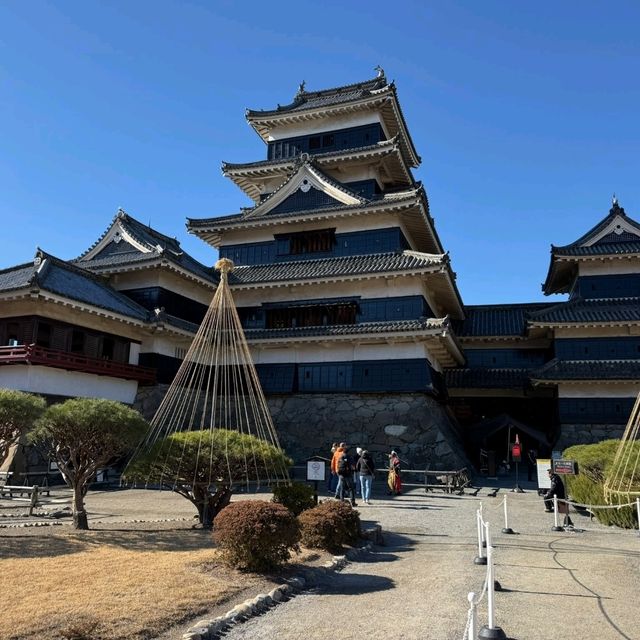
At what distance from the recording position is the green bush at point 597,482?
15.4 m

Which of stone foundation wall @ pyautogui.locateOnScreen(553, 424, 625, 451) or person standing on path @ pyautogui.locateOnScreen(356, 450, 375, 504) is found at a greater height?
stone foundation wall @ pyautogui.locateOnScreen(553, 424, 625, 451)

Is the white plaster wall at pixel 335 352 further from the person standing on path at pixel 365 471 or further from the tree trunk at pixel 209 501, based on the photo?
the tree trunk at pixel 209 501

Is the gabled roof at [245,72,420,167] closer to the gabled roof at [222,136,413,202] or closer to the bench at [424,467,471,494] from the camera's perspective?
the gabled roof at [222,136,413,202]

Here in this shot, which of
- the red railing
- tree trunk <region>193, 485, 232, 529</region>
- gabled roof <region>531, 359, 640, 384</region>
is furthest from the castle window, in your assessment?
tree trunk <region>193, 485, 232, 529</region>

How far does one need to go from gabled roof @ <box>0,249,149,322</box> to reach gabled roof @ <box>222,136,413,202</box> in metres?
12.4

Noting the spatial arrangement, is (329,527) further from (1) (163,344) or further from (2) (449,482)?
(1) (163,344)

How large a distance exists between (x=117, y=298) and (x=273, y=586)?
22154mm

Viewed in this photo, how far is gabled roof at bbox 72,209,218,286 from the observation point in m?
28.8

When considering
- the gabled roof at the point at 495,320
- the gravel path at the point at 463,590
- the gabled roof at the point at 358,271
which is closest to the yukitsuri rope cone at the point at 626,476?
the gravel path at the point at 463,590

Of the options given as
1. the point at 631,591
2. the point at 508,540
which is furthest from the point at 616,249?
the point at 631,591

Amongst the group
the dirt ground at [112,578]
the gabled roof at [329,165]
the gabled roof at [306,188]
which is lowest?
the dirt ground at [112,578]

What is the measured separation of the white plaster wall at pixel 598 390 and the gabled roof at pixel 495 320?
5292mm

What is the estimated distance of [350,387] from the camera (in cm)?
2867

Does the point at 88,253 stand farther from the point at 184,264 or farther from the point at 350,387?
the point at 350,387
